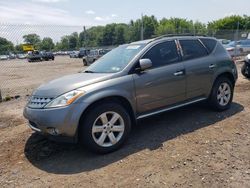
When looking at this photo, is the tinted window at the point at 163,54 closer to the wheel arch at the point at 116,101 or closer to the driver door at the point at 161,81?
the driver door at the point at 161,81

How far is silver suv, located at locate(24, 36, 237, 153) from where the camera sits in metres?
4.02

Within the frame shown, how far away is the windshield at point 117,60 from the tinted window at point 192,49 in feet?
3.03

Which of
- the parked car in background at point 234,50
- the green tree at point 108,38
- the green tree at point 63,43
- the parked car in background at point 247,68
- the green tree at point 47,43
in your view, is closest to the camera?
the parked car in background at point 247,68

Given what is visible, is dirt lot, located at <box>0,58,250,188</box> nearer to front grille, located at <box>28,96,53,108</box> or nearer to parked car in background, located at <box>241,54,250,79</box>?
front grille, located at <box>28,96,53,108</box>

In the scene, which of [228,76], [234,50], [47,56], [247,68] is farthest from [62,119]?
[47,56]

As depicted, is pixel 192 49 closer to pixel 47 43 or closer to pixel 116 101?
pixel 116 101

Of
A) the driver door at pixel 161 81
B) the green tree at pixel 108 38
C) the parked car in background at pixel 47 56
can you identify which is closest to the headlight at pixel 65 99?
the driver door at pixel 161 81

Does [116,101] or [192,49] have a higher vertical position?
[192,49]

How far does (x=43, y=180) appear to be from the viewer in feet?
11.9

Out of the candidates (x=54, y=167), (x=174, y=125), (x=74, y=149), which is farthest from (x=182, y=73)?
(x=54, y=167)

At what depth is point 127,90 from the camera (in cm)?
444

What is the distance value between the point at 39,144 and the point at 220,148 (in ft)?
9.71

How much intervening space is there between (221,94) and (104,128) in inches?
117

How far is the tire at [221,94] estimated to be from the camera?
578 centimetres
